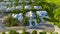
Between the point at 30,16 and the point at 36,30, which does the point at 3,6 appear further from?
the point at 36,30

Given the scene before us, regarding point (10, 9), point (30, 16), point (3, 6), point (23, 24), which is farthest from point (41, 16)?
point (3, 6)

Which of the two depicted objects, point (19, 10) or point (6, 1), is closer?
point (19, 10)

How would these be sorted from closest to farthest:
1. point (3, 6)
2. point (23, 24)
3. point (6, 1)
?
point (23, 24)
point (3, 6)
point (6, 1)

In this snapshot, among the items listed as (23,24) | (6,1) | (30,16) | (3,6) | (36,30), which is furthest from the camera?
(6,1)

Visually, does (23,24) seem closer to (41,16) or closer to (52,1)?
(41,16)

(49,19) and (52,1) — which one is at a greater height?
(52,1)

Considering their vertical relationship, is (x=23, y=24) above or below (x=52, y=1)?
below

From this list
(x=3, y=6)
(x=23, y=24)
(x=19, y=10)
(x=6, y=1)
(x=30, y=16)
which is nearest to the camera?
(x=23, y=24)

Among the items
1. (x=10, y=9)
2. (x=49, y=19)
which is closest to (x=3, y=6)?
(x=10, y=9)

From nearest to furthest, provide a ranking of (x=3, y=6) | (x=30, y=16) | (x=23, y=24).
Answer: (x=23, y=24), (x=30, y=16), (x=3, y=6)
